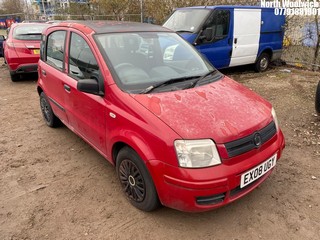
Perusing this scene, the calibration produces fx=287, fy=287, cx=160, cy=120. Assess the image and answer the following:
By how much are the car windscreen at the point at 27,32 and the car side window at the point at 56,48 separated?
4115 mm

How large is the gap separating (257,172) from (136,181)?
3.60 feet

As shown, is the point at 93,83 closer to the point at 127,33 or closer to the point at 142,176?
the point at 127,33

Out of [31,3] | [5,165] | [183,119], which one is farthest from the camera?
[31,3]

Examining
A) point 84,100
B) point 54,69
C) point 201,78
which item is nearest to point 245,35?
point 201,78

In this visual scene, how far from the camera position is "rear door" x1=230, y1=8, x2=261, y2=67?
745cm

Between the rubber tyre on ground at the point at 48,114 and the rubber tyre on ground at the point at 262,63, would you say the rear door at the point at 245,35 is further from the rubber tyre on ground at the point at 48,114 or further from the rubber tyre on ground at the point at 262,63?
the rubber tyre on ground at the point at 48,114

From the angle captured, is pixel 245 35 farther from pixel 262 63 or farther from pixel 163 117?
pixel 163 117

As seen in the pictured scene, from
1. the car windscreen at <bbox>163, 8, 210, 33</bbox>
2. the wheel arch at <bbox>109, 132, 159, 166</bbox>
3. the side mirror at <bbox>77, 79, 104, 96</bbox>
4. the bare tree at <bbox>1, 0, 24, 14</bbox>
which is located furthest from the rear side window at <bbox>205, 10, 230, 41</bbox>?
the bare tree at <bbox>1, 0, 24, 14</bbox>

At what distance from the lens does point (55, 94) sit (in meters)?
4.02

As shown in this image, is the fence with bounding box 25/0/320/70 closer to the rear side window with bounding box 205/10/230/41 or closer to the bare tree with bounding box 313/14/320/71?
the bare tree with bounding box 313/14/320/71

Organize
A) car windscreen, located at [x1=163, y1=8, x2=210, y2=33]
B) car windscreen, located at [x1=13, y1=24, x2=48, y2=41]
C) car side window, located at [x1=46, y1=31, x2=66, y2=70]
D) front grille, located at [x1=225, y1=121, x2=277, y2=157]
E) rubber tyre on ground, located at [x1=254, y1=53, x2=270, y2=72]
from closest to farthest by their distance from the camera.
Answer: front grille, located at [x1=225, y1=121, x2=277, y2=157] → car side window, located at [x1=46, y1=31, x2=66, y2=70] → car windscreen, located at [x1=163, y1=8, x2=210, y2=33] → car windscreen, located at [x1=13, y1=24, x2=48, y2=41] → rubber tyre on ground, located at [x1=254, y1=53, x2=270, y2=72]

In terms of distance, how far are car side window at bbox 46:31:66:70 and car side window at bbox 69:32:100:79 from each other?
30cm

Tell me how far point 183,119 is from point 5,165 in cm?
255

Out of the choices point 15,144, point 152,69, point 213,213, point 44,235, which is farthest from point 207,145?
point 15,144
